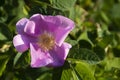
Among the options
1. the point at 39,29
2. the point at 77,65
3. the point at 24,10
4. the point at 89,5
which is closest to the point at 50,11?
the point at 39,29

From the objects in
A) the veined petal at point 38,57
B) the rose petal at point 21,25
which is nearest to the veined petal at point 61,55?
the veined petal at point 38,57

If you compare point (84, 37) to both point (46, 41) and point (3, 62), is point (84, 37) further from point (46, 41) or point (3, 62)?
point (3, 62)

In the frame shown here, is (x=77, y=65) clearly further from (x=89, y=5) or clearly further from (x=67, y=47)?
(x=89, y=5)

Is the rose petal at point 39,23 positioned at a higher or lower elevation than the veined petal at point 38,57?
higher

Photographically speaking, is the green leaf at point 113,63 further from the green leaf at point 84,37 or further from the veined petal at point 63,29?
the veined petal at point 63,29

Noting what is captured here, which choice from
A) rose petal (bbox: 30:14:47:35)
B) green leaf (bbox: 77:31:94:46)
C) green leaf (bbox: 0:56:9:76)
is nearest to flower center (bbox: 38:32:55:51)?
rose petal (bbox: 30:14:47:35)

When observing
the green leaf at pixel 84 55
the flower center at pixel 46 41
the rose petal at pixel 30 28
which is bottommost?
the flower center at pixel 46 41

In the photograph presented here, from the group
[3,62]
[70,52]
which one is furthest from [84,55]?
[3,62]
